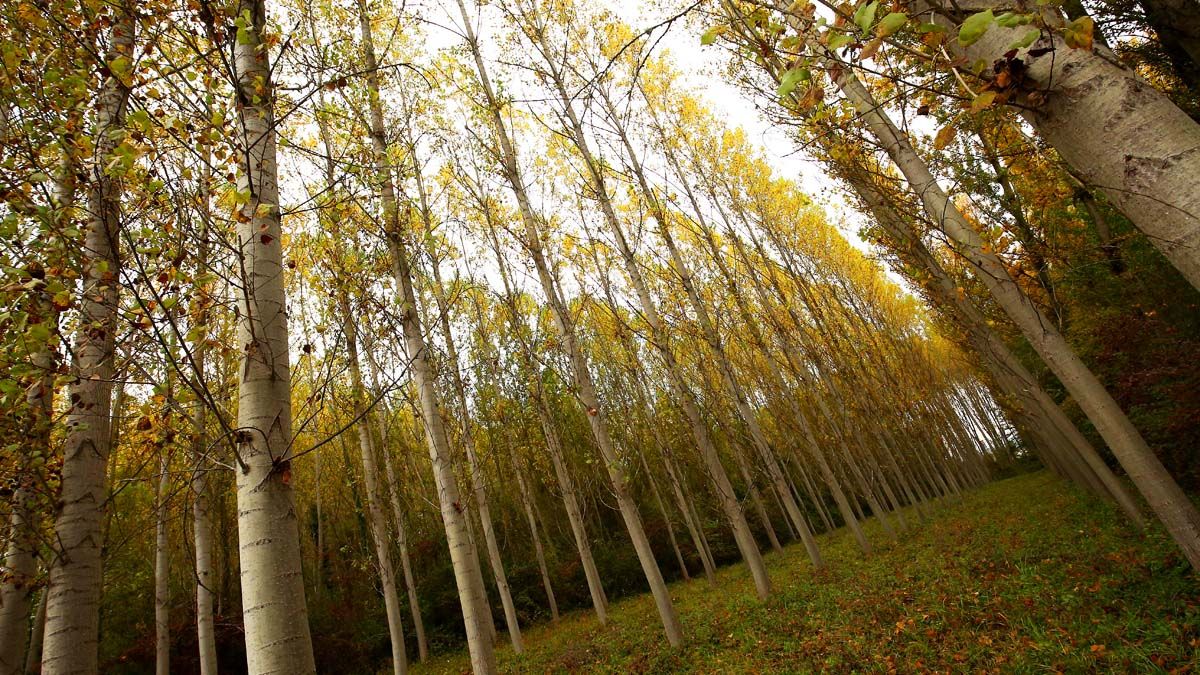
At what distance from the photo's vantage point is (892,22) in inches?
36.5

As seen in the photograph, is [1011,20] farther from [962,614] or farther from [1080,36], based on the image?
[962,614]

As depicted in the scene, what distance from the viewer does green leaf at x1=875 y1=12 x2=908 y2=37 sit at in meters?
0.91

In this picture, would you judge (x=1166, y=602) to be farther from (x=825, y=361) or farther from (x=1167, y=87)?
(x=825, y=361)

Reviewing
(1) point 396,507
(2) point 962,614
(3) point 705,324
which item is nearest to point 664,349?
(3) point 705,324

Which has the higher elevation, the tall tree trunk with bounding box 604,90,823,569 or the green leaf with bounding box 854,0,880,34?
the tall tree trunk with bounding box 604,90,823,569

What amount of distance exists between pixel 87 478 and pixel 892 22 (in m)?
3.72

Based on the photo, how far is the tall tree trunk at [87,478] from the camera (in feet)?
7.16

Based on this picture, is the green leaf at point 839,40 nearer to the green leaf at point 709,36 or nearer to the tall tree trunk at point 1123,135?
the green leaf at point 709,36

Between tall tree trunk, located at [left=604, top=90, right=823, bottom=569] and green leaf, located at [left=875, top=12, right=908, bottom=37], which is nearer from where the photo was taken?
green leaf, located at [left=875, top=12, right=908, bottom=37]

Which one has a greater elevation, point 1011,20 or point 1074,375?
point 1011,20

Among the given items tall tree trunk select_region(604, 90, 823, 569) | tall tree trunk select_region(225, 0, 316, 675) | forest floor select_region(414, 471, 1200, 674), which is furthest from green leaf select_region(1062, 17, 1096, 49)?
tall tree trunk select_region(604, 90, 823, 569)

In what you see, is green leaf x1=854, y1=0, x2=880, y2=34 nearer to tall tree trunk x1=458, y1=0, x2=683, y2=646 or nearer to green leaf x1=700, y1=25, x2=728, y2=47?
green leaf x1=700, y1=25, x2=728, y2=47

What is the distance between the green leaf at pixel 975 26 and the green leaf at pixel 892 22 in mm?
102

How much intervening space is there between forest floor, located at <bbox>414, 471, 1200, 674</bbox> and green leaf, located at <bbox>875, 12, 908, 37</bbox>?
463 cm
